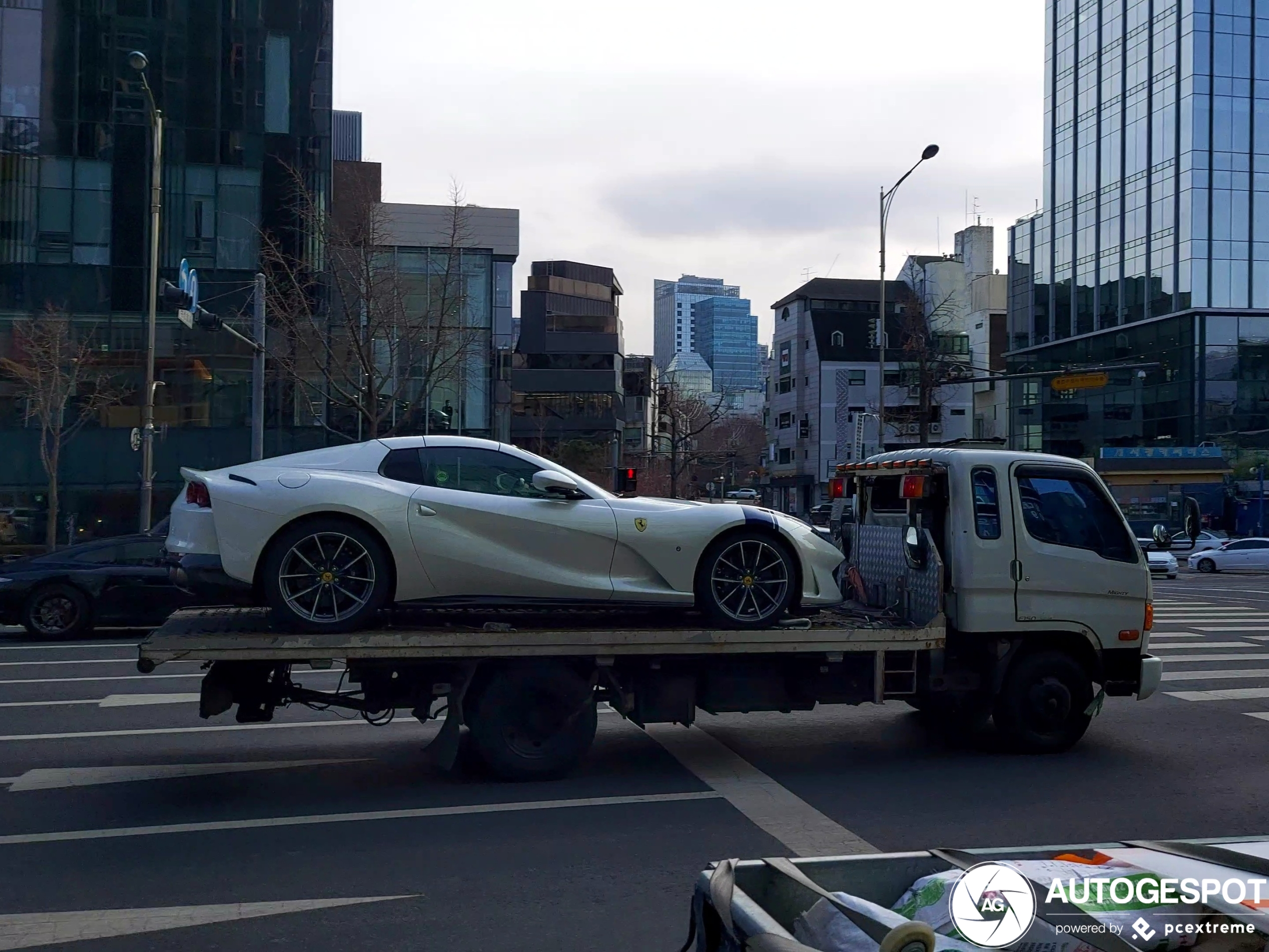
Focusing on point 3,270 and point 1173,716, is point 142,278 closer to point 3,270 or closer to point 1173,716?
point 3,270

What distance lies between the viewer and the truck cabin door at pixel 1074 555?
884cm

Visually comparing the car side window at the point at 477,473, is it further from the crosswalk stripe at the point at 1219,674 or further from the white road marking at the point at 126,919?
the crosswalk stripe at the point at 1219,674

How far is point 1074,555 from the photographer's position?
8.98 meters

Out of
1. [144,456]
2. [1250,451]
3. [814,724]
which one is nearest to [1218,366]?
[1250,451]

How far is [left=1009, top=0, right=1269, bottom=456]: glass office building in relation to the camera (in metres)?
54.1

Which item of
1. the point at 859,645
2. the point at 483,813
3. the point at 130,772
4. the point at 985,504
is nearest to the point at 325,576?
the point at 483,813

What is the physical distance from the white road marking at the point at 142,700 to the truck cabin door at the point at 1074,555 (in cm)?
772

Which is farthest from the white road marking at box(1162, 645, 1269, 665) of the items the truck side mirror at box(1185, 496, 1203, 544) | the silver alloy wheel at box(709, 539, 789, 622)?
the silver alloy wheel at box(709, 539, 789, 622)

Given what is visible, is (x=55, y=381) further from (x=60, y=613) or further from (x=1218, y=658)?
(x=1218, y=658)

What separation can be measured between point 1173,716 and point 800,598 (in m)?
4.60

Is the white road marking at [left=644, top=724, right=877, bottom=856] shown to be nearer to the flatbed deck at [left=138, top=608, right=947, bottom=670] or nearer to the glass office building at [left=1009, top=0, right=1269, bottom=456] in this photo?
the flatbed deck at [left=138, top=608, right=947, bottom=670]

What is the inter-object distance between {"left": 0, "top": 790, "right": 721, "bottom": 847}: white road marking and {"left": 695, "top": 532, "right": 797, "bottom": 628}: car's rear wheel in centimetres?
122

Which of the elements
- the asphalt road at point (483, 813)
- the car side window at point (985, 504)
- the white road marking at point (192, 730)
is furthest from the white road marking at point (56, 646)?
the car side window at point (985, 504)

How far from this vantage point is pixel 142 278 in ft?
113
